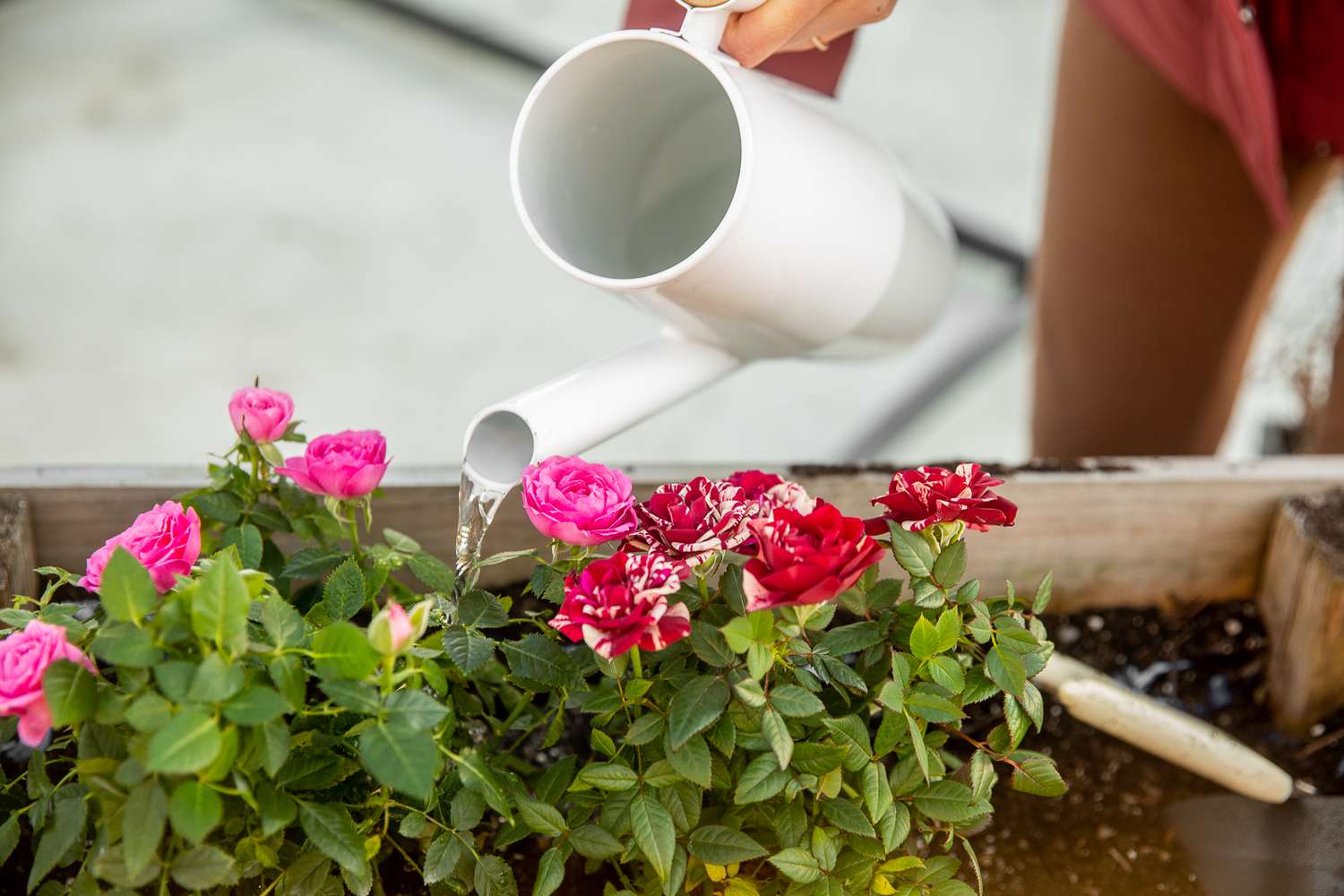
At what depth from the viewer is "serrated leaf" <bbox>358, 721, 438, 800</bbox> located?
19.0 inches

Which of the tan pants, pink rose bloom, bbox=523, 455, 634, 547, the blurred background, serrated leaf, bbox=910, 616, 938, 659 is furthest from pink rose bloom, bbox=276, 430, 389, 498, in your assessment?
the blurred background

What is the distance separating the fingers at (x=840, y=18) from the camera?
721 millimetres

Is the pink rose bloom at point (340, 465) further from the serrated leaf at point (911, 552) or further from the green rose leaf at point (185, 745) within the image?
the serrated leaf at point (911, 552)

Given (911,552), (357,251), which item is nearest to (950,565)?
(911,552)

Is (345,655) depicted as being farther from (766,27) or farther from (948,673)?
(766,27)

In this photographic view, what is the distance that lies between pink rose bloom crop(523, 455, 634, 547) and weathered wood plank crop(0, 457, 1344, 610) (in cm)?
30

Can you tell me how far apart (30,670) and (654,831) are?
0.31 m

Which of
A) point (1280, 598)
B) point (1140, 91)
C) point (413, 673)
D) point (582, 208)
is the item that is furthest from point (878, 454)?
point (413, 673)

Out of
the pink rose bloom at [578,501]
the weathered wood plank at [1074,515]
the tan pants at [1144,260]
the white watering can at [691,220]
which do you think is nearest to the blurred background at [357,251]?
the tan pants at [1144,260]

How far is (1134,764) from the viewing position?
89cm

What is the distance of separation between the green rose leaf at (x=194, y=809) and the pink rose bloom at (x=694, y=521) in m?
0.24

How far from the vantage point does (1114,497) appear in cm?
97

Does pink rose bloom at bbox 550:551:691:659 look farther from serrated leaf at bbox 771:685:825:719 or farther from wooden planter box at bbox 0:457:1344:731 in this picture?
wooden planter box at bbox 0:457:1344:731

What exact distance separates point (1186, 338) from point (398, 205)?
1.47 metres
